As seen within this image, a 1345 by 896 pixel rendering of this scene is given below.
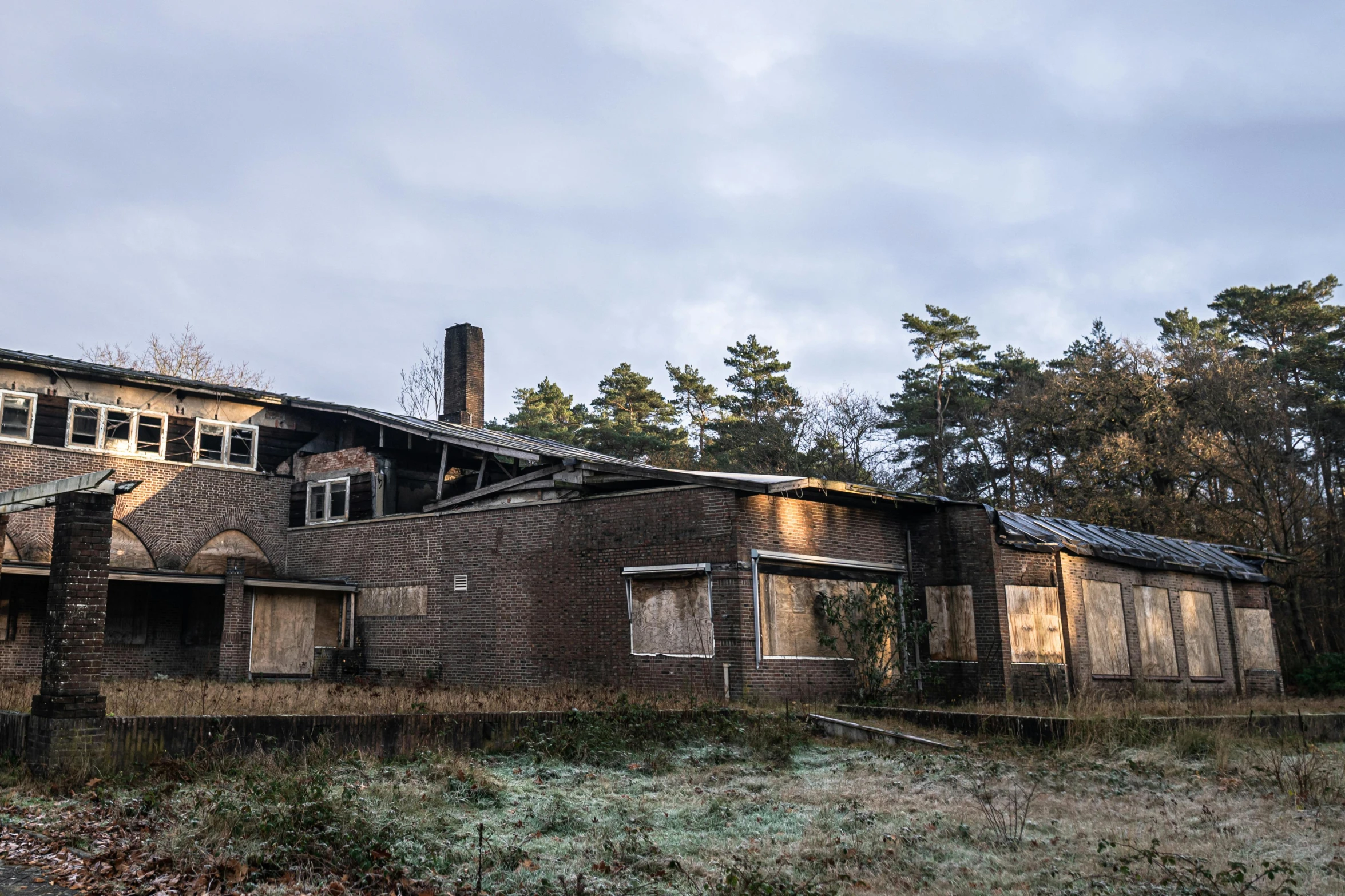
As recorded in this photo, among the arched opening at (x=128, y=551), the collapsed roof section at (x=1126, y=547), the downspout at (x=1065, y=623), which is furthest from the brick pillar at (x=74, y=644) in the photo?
the downspout at (x=1065, y=623)

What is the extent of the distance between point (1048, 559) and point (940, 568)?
223 centimetres

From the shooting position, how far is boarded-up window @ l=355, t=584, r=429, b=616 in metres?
23.6

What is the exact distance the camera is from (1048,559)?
2155 centimetres

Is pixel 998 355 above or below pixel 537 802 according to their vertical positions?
above

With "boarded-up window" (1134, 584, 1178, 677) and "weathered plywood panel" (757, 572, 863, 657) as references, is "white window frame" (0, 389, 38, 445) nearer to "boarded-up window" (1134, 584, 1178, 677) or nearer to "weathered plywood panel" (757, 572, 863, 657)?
"weathered plywood panel" (757, 572, 863, 657)

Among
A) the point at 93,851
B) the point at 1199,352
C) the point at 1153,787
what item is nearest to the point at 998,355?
the point at 1199,352

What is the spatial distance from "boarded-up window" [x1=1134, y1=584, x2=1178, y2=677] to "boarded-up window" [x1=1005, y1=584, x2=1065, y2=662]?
363 centimetres

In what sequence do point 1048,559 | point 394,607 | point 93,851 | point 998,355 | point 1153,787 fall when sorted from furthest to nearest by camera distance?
point 998,355 → point 394,607 → point 1048,559 → point 1153,787 → point 93,851

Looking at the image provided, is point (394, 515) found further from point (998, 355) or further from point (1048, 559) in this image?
point (998, 355)

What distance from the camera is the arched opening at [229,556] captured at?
25.2 m

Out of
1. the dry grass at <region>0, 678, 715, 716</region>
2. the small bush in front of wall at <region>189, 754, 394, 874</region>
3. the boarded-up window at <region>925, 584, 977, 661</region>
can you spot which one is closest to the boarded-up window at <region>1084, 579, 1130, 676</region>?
the boarded-up window at <region>925, 584, 977, 661</region>

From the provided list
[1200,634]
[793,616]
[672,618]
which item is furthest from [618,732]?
[1200,634]

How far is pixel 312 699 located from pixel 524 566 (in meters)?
6.46

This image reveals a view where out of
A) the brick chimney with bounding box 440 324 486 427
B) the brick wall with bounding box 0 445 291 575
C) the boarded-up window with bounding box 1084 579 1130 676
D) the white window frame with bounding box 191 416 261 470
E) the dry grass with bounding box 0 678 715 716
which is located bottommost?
the dry grass with bounding box 0 678 715 716
